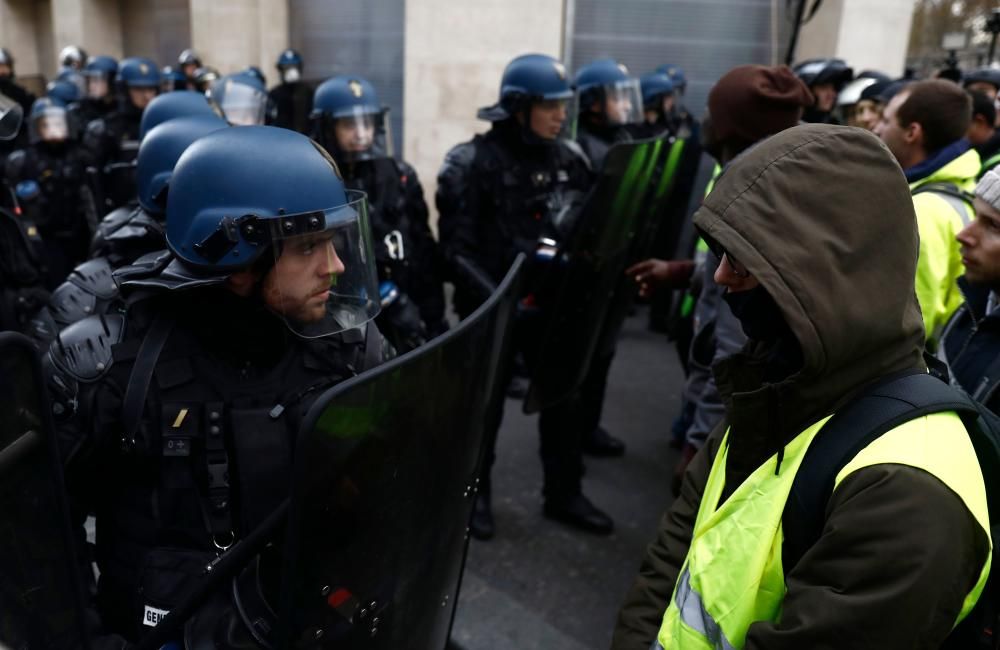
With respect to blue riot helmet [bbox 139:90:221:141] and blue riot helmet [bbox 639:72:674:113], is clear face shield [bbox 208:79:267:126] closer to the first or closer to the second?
blue riot helmet [bbox 139:90:221:141]

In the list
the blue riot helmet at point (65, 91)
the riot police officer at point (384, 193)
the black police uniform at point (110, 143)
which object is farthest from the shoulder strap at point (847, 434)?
the blue riot helmet at point (65, 91)

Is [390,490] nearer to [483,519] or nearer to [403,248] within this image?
[483,519]

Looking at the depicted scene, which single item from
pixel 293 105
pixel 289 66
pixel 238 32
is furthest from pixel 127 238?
pixel 238 32

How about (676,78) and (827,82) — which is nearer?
(827,82)

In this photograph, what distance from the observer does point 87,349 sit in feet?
5.15

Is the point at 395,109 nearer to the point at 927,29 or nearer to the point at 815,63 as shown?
the point at 815,63

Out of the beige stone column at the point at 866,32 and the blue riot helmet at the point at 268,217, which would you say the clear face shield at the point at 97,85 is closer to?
the beige stone column at the point at 866,32

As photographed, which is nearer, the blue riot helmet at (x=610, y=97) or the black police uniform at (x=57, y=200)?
the blue riot helmet at (x=610, y=97)

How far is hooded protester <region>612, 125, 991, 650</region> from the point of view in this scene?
1.07m

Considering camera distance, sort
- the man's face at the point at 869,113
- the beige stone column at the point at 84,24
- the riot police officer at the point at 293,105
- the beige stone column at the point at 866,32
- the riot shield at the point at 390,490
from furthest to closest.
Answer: the beige stone column at the point at 84,24, the beige stone column at the point at 866,32, the riot police officer at the point at 293,105, the man's face at the point at 869,113, the riot shield at the point at 390,490

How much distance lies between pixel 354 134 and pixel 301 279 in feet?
7.73

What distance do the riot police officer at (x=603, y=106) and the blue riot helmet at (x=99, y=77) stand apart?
701cm

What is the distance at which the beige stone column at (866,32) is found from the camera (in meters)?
8.85

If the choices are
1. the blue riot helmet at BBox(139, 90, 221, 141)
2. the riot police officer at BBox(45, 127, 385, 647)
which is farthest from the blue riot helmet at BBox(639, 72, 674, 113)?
the riot police officer at BBox(45, 127, 385, 647)
